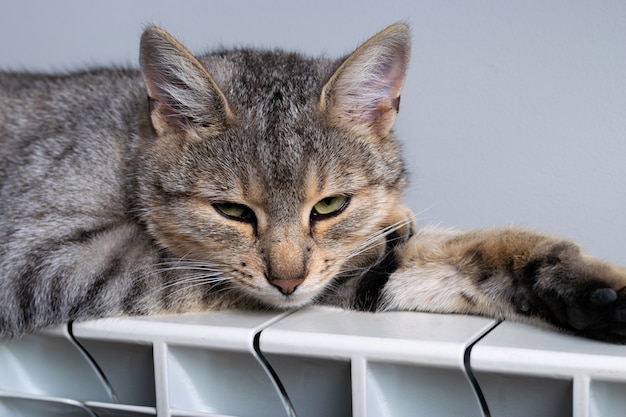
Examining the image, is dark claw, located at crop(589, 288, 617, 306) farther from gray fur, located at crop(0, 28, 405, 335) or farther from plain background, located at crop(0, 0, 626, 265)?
plain background, located at crop(0, 0, 626, 265)

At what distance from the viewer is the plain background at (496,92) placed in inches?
62.1

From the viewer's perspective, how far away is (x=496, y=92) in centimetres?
167

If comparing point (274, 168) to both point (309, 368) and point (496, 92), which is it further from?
point (496, 92)

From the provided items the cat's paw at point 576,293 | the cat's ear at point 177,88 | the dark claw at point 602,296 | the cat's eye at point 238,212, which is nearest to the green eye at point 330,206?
the cat's eye at point 238,212

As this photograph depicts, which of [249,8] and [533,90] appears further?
[249,8]

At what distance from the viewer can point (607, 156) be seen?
1596 mm

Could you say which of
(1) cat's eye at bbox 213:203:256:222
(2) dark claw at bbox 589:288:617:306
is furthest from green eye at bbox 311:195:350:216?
(2) dark claw at bbox 589:288:617:306

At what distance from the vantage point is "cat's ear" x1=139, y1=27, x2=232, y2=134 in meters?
1.19

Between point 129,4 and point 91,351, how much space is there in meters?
1.11

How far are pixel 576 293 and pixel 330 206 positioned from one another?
0.43 metres

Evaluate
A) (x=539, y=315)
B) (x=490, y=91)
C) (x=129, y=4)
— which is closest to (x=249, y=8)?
(x=129, y=4)

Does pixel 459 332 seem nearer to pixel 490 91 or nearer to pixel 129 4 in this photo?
pixel 490 91

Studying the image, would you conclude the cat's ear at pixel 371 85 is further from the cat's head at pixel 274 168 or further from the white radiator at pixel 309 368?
the white radiator at pixel 309 368

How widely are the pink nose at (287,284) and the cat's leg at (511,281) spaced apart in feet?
0.44
